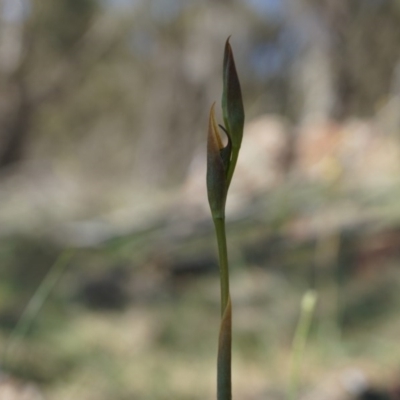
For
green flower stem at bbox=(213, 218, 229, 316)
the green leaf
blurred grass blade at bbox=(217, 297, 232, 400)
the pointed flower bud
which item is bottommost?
blurred grass blade at bbox=(217, 297, 232, 400)

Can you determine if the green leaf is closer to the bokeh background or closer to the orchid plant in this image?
the orchid plant

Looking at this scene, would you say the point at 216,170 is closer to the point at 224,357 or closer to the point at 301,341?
the point at 224,357

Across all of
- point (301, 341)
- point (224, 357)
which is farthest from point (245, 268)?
point (224, 357)

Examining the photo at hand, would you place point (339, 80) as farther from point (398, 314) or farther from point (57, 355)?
point (57, 355)

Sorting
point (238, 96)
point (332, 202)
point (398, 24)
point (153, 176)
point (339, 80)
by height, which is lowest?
point (238, 96)

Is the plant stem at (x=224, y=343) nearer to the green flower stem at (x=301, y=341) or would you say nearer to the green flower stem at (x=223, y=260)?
the green flower stem at (x=223, y=260)

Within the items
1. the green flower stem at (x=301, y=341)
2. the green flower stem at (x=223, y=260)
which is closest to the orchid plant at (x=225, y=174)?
the green flower stem at (x=223, y=260)

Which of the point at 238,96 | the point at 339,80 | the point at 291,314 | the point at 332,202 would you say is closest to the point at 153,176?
the point at 339,80

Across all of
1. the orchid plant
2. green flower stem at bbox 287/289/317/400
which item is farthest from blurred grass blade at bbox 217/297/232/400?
green flower stem at bbox 287/289/317/400
